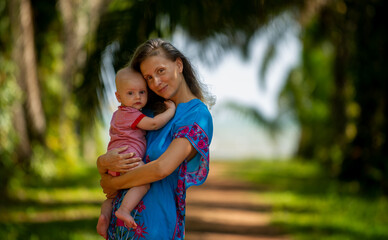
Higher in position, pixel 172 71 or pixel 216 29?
pixel 216 29

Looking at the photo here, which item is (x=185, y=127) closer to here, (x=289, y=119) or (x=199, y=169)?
(x=199, y=169)

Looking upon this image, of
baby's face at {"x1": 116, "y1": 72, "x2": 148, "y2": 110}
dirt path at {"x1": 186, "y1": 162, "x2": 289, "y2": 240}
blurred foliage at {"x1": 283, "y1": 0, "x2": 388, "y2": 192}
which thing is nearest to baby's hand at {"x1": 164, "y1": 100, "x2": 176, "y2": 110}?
baby's face at {"x1": 116, "y1": 72, "x2": 148, "y2": 110}

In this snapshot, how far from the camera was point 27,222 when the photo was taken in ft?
22.2

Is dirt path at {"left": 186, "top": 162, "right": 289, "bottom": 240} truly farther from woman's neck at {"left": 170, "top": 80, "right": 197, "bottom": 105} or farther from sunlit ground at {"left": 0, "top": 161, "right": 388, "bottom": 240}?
woman's neck at {"left": 170, "top": 80, "right": 197, "bottom": 105}

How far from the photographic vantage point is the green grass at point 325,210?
6379mm

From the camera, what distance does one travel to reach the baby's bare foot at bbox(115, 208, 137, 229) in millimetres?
2085

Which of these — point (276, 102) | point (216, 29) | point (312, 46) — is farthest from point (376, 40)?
point (276, 102)

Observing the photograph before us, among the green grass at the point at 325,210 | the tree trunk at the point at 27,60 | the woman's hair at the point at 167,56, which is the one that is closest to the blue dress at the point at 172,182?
the woman's hair at the point at 167,56

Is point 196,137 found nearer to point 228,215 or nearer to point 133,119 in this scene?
point 133,119

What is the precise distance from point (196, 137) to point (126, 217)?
18.2 inches

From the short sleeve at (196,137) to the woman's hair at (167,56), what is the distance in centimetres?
19

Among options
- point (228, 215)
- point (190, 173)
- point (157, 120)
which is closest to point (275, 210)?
point (228, 215)

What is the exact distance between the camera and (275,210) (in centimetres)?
847

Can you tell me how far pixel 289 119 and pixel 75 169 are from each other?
956 centimetres
